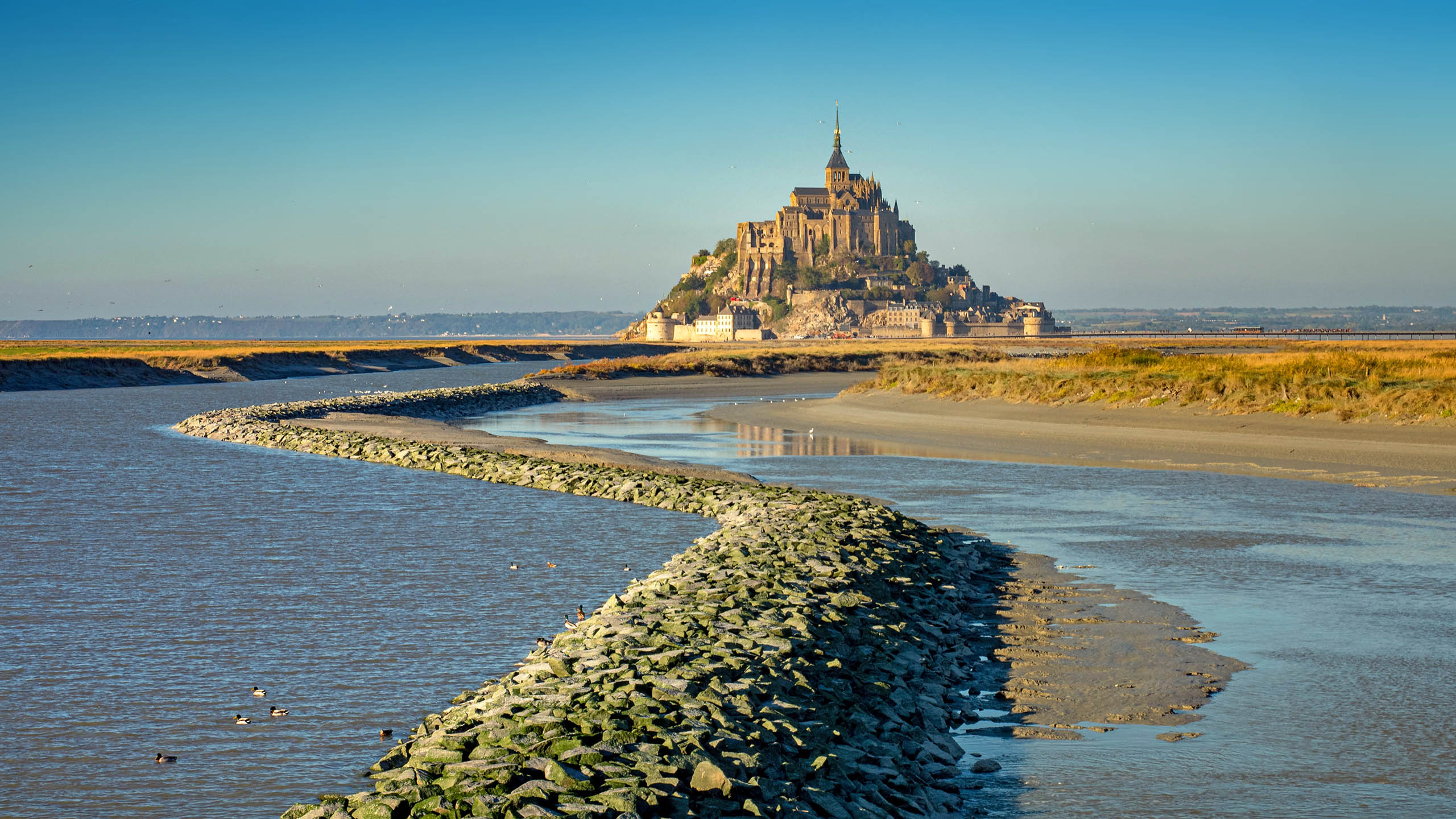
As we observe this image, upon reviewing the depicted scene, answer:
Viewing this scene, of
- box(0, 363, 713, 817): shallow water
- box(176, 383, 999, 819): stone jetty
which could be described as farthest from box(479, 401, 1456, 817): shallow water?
box(0, 363, 713, 817): shallow water

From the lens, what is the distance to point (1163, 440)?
2539cm

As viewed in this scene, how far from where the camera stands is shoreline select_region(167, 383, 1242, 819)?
18.3 ft

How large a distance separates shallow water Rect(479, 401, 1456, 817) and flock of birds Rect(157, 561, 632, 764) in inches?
135

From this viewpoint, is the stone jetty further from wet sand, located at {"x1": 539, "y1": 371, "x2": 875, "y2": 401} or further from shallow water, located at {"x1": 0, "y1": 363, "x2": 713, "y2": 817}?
wet sand, located at {"x1": 539, "y1": 371, "x2": 875, "y2": 401}

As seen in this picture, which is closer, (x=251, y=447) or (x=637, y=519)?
(x=637, y=519)

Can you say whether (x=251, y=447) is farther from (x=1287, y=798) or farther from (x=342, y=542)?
(x=1287, y=798)

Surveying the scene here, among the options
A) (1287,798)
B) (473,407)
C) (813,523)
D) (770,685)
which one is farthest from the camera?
(473,407)

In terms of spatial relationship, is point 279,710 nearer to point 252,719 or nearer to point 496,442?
point 252,719

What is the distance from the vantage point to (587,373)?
7162cm

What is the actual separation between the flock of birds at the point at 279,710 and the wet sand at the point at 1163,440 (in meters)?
13.6

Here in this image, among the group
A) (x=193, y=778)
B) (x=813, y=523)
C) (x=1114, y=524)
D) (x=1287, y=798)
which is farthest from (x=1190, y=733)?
(x=1114, y=524)

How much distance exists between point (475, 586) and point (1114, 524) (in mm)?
8274

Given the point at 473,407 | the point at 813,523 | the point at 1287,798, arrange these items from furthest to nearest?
the point at 473,407 → the point at 813,523 → the point at 1287,798

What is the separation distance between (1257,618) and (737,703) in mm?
5737
